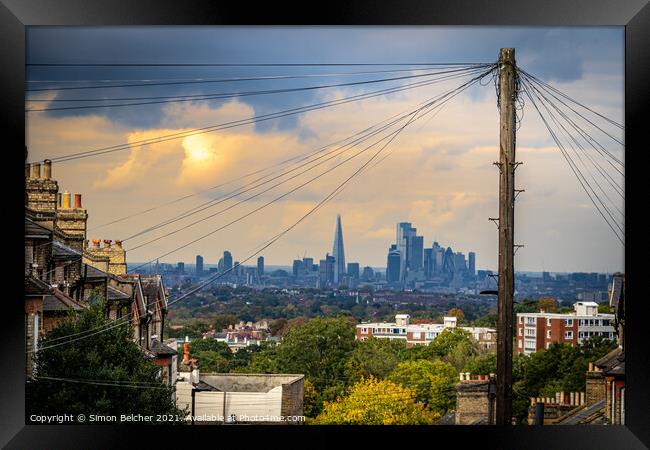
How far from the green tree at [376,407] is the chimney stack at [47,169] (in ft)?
13.3

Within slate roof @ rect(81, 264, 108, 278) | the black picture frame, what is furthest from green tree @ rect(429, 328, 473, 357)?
slate roof @ rect(81, 264, 108, 278)

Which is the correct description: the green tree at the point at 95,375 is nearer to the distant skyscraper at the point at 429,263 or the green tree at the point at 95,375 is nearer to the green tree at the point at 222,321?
the green tree at the point at 222,321

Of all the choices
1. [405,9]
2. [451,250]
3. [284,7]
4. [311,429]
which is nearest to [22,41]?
[284,7]

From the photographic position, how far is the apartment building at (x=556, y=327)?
418 inches

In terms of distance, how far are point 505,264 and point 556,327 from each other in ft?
8.37

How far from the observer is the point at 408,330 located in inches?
480

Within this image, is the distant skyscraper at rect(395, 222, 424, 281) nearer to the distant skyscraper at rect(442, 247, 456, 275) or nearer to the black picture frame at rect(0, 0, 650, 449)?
the distant skyscraper at rect(442, 247, 456, 275)

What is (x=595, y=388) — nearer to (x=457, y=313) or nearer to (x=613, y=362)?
(x=613, y=362)

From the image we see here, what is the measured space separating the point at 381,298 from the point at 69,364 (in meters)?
3.55

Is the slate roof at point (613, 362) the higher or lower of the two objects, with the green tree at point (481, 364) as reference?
higher

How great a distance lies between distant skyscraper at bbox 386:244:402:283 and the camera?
11.2 meters

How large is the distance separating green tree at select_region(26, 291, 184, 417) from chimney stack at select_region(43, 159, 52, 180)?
1.55 metres

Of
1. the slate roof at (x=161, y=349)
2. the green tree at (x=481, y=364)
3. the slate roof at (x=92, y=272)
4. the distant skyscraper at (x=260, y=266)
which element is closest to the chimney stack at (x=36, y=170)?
the slate roof at (x=92, y=272)

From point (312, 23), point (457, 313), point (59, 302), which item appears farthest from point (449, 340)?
point (312, 23)
